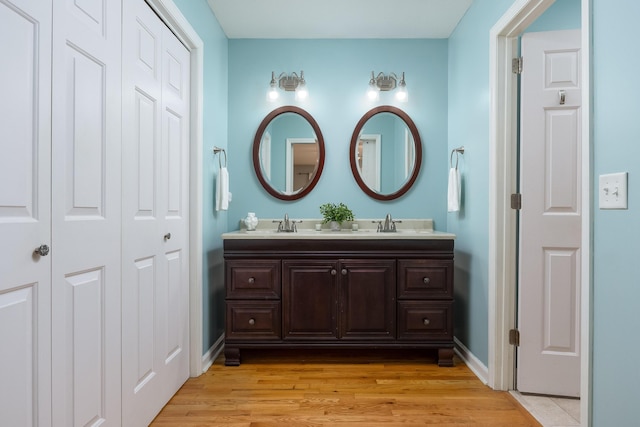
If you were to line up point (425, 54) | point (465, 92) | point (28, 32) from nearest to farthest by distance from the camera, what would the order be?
point (28, 32) < point (465, 92) < point (425, 54)

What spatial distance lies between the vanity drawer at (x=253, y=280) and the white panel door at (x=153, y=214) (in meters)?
0.33

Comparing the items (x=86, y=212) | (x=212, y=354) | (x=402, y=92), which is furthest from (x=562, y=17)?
(x=212, y=354)

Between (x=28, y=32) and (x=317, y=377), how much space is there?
2.21 meters

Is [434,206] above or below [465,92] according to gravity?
below

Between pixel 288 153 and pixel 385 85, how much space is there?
0.98m

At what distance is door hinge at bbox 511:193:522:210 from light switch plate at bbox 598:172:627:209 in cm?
87

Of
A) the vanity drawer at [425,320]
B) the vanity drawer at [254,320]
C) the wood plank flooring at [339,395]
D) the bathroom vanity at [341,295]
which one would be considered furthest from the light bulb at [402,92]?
the wood plank flooring at [339,395]

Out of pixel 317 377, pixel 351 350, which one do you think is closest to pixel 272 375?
pixel 317 377

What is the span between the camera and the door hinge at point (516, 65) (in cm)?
215

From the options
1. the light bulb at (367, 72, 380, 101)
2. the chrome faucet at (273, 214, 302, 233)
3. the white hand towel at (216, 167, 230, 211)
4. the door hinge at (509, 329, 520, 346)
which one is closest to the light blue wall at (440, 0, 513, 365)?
the door hinge at (509, 329, 520, 346)

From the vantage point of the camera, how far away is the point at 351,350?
2768mm

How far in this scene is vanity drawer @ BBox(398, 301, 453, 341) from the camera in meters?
2.53

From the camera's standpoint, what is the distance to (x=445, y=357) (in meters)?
2.55

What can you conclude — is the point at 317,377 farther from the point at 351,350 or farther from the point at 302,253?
the point at 302,253
